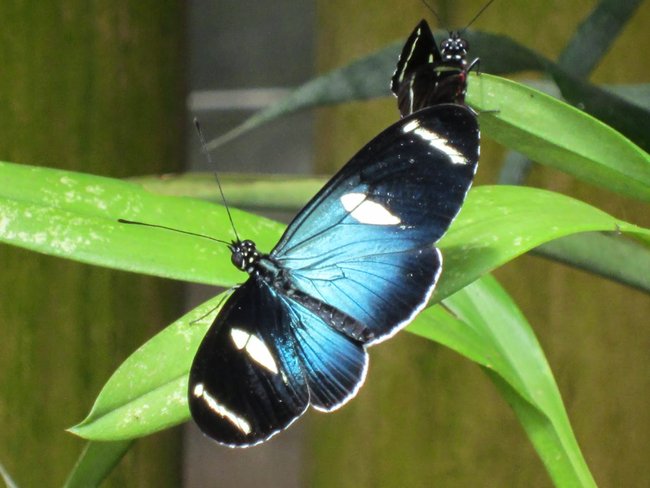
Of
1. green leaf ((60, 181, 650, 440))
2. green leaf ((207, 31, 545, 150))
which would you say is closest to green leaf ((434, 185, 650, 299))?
green leaf ((60, 181, 650, 440))

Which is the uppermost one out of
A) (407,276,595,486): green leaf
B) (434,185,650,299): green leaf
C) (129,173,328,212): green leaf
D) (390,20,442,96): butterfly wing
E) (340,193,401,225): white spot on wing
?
(390,20,442,96): butterfly wing

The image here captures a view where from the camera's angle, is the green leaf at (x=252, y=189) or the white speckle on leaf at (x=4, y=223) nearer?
the white speckle on leaf at (x=4, y=223)

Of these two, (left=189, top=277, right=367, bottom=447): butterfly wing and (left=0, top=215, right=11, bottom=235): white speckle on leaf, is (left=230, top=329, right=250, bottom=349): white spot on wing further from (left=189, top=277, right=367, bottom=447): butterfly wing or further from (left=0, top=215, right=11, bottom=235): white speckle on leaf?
(left=0, top=215, right=11, bottom=235): white speckle on leaf

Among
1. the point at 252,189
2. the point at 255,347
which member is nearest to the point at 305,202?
the point at 252,189

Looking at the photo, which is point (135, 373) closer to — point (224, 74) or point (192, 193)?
point (192, 193)

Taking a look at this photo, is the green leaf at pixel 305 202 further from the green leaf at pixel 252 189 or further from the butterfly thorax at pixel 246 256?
the butterfly thorax at pixel 246 256

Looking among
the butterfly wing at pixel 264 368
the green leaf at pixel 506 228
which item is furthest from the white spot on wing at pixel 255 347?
the green leaf at pixel 506 228
